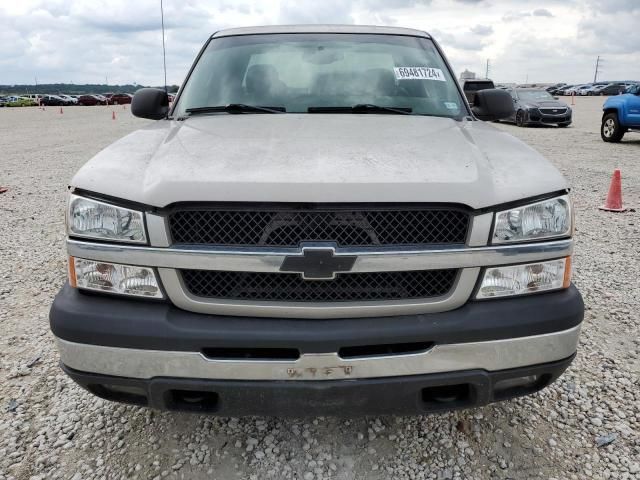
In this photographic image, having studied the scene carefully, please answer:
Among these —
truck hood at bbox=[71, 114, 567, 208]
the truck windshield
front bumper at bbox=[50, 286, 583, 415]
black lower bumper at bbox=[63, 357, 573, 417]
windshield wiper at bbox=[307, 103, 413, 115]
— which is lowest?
black lower bumper at bbox=[63, 357, 573, 417]

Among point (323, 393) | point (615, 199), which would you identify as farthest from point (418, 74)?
point (615, 199)

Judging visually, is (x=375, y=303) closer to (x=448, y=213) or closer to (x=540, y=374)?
(x=448, y=213)

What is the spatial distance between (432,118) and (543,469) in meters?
1.82

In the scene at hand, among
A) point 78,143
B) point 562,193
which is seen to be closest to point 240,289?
point 562,193

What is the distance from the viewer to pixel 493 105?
3.45 m

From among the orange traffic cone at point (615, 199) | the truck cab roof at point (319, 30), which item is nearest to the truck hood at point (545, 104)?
the orange traffic cone at point (615, 199)

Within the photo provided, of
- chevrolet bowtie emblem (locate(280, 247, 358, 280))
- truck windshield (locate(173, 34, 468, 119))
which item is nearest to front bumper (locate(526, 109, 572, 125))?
truck windshield (locate(173, 34, 468, 119))

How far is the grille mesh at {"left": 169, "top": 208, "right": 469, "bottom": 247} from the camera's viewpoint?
1.96 meters

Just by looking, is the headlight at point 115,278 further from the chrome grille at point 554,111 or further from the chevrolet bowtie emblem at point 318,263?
the chrome grille at point 554,111

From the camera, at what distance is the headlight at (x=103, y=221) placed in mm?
2010

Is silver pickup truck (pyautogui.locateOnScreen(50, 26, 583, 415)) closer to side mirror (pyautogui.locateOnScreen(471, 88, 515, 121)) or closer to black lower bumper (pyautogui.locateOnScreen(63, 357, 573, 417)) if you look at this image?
black lower bumper (pyautogui.locateOnScreen(63, 357, 573, 417))

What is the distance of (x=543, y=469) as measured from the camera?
2.35 metres

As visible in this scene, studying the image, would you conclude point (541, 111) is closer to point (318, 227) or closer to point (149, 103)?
point (149, 103)

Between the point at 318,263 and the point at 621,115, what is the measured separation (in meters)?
14.8
